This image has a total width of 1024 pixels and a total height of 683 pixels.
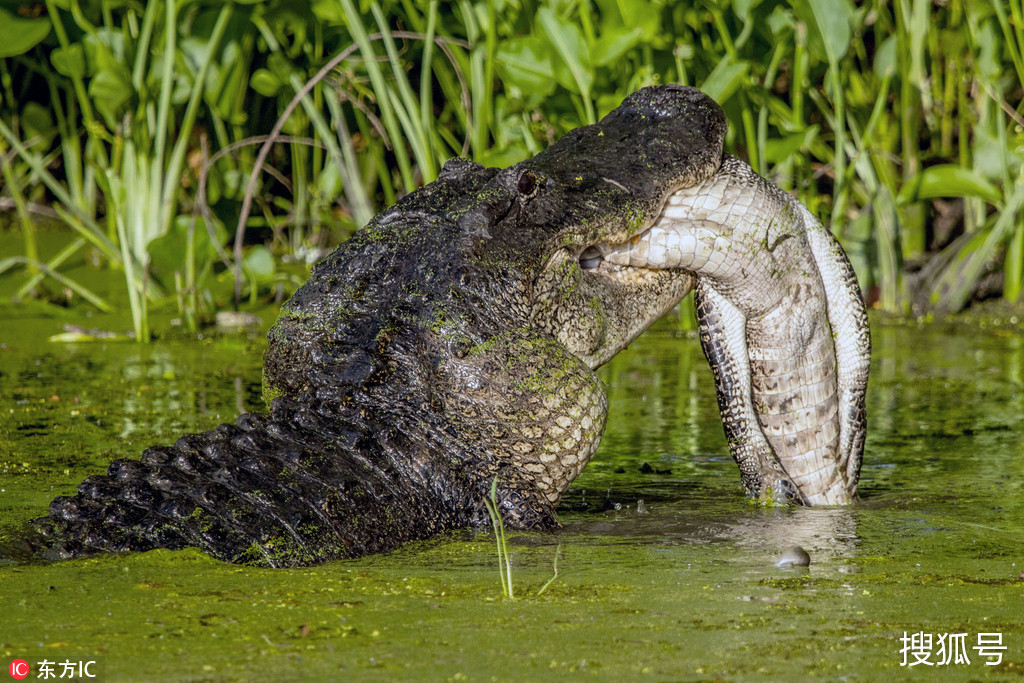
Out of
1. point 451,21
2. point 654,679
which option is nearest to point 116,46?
point 451,21

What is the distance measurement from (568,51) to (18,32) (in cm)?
267

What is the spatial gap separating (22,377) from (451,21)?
3.09m

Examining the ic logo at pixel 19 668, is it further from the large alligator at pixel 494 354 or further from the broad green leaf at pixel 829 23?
the broad green leaf at pixel 829 23

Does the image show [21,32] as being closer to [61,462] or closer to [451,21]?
[451,21]

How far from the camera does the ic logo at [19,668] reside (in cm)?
140

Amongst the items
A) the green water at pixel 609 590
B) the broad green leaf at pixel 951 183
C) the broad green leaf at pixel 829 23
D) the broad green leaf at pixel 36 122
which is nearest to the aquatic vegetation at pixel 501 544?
the green water at pixel 609 590

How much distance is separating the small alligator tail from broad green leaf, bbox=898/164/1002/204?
395 centimetres

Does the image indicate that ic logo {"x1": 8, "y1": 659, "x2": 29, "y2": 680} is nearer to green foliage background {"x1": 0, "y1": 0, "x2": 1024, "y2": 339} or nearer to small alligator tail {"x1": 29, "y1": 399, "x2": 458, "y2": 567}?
small alligator tail {"x1": 29, "y1": 399, "x2": 458, "y2": 567}

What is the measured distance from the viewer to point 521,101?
17.0ft

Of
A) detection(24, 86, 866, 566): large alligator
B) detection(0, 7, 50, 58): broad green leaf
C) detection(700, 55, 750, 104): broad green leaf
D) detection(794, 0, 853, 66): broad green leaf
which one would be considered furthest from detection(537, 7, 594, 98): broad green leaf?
detection(0, 7, 50, 58): broad green leaf

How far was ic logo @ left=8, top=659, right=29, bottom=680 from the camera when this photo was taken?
1404 mm

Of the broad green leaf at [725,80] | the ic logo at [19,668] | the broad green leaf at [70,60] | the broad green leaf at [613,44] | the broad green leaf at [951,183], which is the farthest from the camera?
the broad green leaf at [70,60]

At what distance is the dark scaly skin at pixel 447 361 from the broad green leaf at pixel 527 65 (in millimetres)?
2468

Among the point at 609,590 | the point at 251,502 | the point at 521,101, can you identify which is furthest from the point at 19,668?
the point at 521,101
